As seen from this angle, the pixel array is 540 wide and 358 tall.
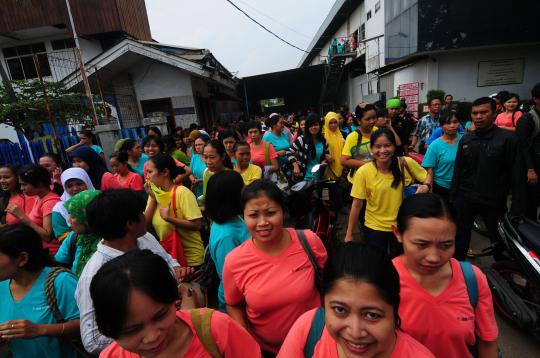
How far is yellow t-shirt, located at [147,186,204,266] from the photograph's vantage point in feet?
7.73

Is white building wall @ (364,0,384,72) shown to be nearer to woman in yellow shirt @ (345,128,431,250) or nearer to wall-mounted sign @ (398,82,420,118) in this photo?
wall-mounted sign @ (398,82,420,118)

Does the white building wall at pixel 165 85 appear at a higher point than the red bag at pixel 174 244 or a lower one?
higher

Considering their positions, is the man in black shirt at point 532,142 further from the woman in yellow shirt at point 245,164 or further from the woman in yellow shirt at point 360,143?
the woman in yellow shirt at point 245,164

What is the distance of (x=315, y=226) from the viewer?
10.6 ft

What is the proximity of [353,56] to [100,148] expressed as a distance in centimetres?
1912

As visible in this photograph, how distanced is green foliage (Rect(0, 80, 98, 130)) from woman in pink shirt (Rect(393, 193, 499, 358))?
27.4 ft

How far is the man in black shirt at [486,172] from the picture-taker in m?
2.46

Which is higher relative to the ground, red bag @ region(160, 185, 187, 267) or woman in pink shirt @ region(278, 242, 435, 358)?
woman in pink shirt @ region(278, 242, 435, 358)

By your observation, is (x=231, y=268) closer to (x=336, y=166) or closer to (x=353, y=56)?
(x=336, y=166)

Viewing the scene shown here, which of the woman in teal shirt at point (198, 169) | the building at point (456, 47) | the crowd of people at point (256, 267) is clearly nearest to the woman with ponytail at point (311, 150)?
the woman in teal shirt at point (198, 169)

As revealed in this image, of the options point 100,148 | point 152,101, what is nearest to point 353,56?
point 152,101

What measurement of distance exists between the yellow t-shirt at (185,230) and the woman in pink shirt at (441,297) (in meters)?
1.64

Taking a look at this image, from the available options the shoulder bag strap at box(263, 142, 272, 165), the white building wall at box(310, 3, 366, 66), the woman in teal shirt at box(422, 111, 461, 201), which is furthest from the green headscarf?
the white building wall at box(310, 3, 366, 66)

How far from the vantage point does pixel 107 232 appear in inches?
63.3
